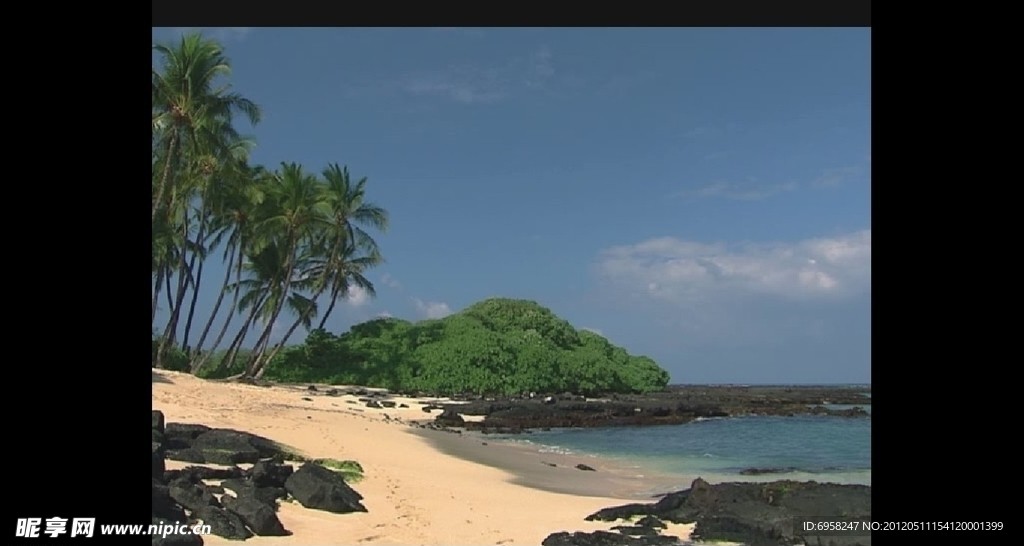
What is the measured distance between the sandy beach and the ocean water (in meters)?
1.47

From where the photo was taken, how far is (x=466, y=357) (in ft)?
120

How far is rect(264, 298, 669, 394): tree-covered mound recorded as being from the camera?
1337 inches

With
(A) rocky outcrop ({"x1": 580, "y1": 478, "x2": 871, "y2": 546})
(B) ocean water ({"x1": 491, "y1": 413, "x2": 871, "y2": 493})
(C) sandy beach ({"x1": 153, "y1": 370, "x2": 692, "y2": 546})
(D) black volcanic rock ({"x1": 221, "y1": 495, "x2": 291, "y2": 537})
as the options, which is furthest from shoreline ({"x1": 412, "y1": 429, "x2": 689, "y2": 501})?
(D) black volcanic rock ({"x1": 221, "y1": 495, "x2": 291, "y2": 537})

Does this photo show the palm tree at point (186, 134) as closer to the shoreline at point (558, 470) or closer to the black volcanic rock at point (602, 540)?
the shoreline at point (558, 470)

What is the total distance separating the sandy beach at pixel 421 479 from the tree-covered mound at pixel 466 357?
1386cm

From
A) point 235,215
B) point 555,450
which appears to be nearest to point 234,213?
point 235,215

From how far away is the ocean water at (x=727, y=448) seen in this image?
14531 mm

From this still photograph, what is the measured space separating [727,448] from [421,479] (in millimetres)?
12380

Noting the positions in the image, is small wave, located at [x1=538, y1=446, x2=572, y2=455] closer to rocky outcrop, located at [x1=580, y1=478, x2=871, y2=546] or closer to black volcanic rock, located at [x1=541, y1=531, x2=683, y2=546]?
rocky outcrop, located at [x1=580, y1=478, x2=871, y2=546]

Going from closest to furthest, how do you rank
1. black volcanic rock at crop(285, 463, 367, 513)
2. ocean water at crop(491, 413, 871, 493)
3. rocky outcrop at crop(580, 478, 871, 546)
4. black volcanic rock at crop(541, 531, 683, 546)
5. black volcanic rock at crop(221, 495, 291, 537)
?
black volcanic rock at crop(221, 495, 291, 537), black volcanic rock at crop(541, 531, 683, 546), rocky outcrop at crop(580, 478, 871, 546), black volcanic rock at crop(285, 463, 367, 513), ocean water at crop(491, 413, 871, 493)

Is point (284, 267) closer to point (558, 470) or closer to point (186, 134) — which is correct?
point (186, 134)

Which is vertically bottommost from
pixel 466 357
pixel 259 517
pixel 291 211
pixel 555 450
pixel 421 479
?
pixel 555 450
